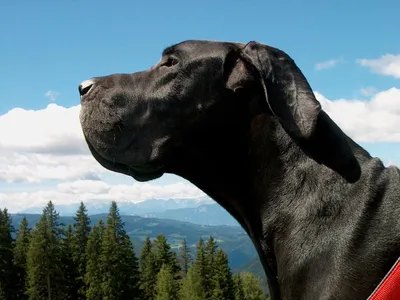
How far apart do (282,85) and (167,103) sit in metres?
1.23

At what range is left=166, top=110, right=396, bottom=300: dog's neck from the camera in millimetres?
4676

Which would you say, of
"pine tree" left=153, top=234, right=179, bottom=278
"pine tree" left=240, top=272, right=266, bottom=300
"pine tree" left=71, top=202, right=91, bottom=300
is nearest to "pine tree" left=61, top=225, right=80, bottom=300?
"pine tree" left=71, top=202, right=91, bottom=300

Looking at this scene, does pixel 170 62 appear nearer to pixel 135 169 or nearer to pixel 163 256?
pixel 135 169

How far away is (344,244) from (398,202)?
582 millimetres

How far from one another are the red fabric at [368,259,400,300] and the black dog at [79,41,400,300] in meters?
0.20

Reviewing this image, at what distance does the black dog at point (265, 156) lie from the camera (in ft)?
14.8

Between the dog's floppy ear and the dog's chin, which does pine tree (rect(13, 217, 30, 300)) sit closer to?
the dog's chin

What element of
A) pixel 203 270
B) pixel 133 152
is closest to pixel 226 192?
pixel 133 152

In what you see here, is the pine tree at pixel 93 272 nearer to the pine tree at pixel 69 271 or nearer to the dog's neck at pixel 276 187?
Result: the pine tree at pixel 69 271

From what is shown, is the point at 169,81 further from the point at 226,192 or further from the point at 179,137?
the point at 226,192

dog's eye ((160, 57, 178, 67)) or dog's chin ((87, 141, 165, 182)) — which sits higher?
dog's eye ((160, 57, 178, 67))

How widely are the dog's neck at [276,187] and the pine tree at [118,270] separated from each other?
7064 centimetres

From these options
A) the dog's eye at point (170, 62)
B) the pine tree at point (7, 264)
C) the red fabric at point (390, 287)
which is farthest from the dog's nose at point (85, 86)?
the pine tree at point (7, 264)

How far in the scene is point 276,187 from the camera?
504 cm
